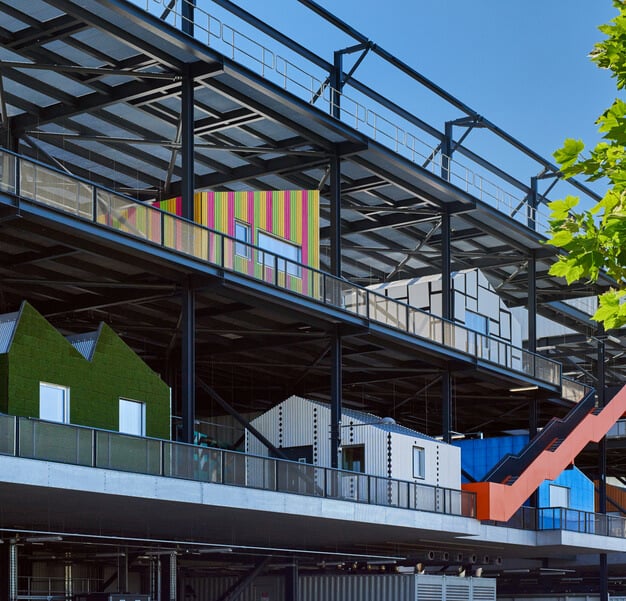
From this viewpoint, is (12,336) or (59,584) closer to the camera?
(12,336)

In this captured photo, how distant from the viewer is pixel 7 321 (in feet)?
132

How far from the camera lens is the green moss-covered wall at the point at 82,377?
39031mm

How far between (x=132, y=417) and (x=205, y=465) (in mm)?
6244

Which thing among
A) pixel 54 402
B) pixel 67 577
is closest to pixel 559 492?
pixel 67 577

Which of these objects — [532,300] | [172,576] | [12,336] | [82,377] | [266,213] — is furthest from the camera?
→ [532,300]

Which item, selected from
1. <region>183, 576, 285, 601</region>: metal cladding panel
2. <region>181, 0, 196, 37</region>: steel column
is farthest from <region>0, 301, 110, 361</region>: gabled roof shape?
<region>183, 576, 285, 601</region>: metal cladding panel

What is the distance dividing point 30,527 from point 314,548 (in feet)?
54.0

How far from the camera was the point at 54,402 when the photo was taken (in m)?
40.1

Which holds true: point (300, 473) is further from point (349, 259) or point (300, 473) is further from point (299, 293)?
point (349, 259)

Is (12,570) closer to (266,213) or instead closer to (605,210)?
(266,213)

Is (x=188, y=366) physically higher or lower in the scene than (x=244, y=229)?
lower

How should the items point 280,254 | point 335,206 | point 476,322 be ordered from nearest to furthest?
point 280,254, point 335,206, point 476,322

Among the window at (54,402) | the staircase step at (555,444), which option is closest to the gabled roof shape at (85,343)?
the window at (54,402)

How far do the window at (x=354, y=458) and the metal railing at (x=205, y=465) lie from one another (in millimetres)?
3795
